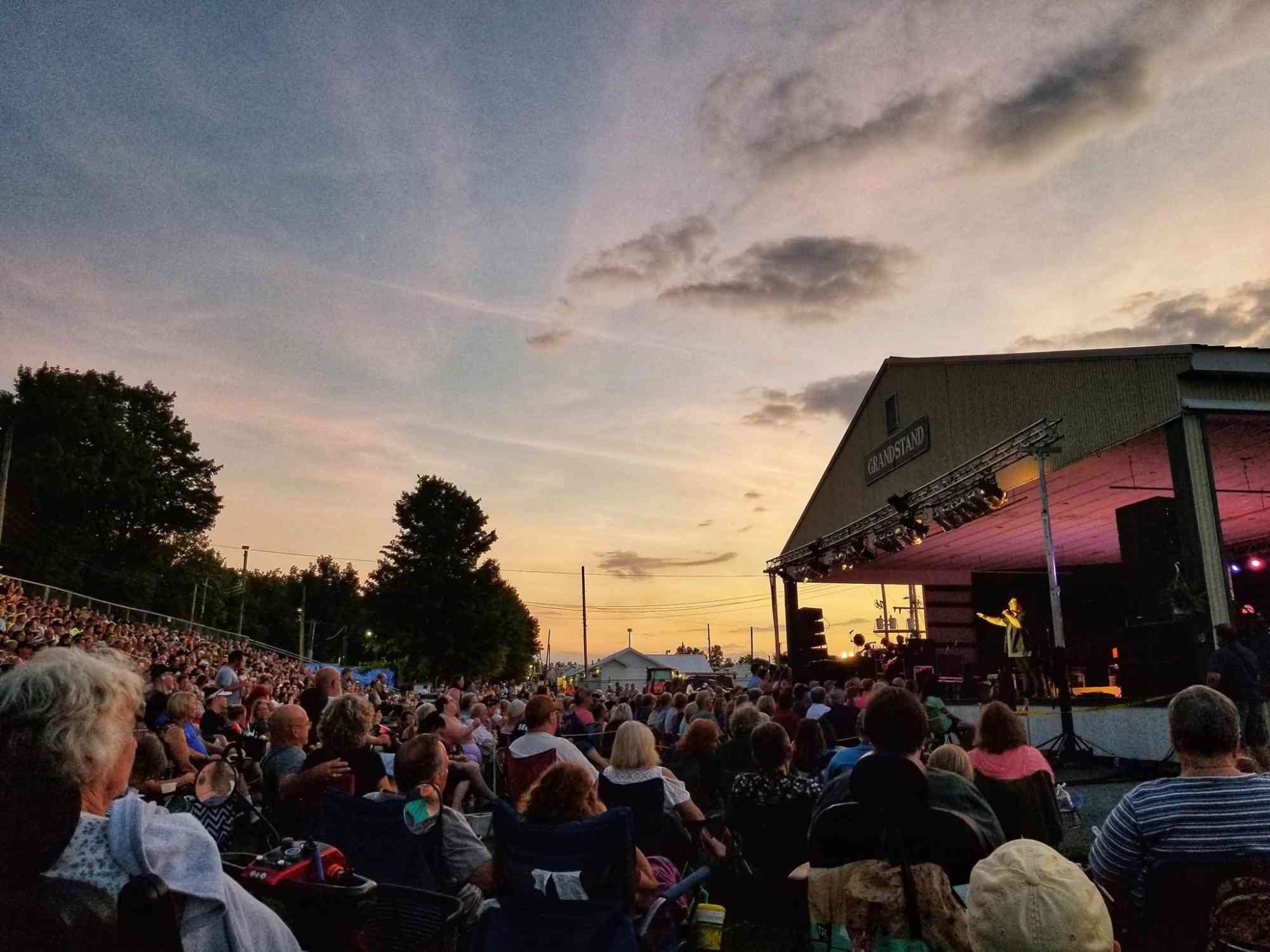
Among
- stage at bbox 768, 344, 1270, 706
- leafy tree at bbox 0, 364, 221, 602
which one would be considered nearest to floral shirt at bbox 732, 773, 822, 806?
stage at bbox 768, 344, 1270, 706

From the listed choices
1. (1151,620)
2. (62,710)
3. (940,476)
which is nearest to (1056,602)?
(1151,620)

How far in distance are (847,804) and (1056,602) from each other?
1044 cm

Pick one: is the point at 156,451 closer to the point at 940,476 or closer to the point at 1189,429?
the point at 940,476

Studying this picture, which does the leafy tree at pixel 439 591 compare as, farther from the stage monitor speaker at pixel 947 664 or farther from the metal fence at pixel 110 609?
the stage monitor speaker at pixel 947 664

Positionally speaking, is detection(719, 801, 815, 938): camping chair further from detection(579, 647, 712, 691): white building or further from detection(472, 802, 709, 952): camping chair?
detection(579, 647, 712, 691): white building

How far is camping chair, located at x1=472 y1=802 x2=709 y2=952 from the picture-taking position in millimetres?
3000

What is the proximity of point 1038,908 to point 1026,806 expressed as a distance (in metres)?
3.31

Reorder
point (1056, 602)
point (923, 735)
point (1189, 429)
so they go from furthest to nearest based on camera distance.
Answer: point (1056, 602)
point (1189, 429)
point (923, 735)

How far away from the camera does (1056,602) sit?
1152cm

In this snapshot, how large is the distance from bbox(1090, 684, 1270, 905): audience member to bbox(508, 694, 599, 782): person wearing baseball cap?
3.56m

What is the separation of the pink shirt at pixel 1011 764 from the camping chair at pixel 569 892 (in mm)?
2656

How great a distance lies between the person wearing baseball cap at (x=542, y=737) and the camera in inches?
234

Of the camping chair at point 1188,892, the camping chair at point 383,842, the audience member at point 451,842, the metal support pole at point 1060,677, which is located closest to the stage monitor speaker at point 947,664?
the metal support pole at point 1060,677

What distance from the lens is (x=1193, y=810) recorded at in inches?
104
